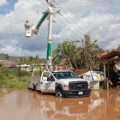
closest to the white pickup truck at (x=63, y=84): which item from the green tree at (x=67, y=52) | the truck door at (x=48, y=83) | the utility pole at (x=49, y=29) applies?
the truck door at (x=48, y=83)

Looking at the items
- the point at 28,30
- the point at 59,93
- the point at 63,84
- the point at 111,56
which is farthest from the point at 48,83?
the point at 28,30

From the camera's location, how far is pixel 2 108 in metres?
17.0

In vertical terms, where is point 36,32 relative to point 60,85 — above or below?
above

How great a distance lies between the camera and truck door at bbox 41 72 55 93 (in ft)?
75.0

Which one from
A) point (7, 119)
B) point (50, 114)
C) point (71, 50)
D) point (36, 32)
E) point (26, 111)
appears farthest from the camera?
point (71, 50)

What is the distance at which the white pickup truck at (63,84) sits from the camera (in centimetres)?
2109

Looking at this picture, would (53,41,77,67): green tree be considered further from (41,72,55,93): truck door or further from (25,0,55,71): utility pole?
(41,72,55,93): truck door

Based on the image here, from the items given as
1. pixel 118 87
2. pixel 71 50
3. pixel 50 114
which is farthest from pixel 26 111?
pixel 71 50

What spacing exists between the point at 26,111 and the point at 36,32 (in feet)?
62.8

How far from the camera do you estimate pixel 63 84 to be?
21109 millimetres

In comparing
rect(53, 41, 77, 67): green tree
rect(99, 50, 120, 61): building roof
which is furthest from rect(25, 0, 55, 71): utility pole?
rect(53, 41, 77, 67): green tree

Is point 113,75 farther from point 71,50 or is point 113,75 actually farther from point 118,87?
point 71,50

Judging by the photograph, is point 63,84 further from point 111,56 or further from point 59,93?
point 111,56

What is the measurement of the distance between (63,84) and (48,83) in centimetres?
235
